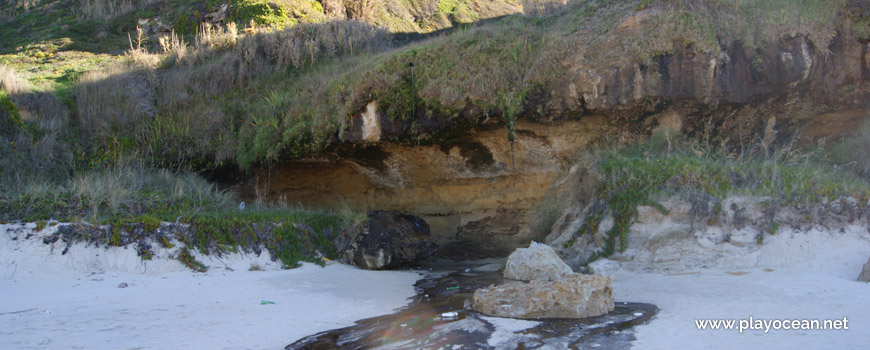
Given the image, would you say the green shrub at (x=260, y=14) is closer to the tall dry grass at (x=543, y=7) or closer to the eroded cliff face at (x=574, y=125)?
the eroded cliff face at (x=574, y=125)

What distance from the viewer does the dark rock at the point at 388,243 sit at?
10.2 meters

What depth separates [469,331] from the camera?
216 inches

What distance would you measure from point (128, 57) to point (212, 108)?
3.74 meters

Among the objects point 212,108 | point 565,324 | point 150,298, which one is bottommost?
point 565,324

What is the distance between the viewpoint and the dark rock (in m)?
10.2

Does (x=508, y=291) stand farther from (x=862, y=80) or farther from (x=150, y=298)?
(x=862, y=80)

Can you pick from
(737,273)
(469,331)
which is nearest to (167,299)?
(469,331)

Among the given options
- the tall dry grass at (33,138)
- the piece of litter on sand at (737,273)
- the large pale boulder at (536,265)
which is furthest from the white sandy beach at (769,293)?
the tall dry grass at (33,138)

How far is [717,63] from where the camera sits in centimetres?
1029

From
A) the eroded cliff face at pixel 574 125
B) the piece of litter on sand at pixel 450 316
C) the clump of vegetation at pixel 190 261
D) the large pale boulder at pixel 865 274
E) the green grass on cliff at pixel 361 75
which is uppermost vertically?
the green grass on cliff at pixel 361 75

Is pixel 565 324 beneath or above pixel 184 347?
beneath

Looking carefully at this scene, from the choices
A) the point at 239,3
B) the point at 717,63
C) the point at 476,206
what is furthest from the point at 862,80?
the point at 239,3

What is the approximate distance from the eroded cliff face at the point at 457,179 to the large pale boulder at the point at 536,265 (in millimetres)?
3171

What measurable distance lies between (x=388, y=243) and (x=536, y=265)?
119 inches
